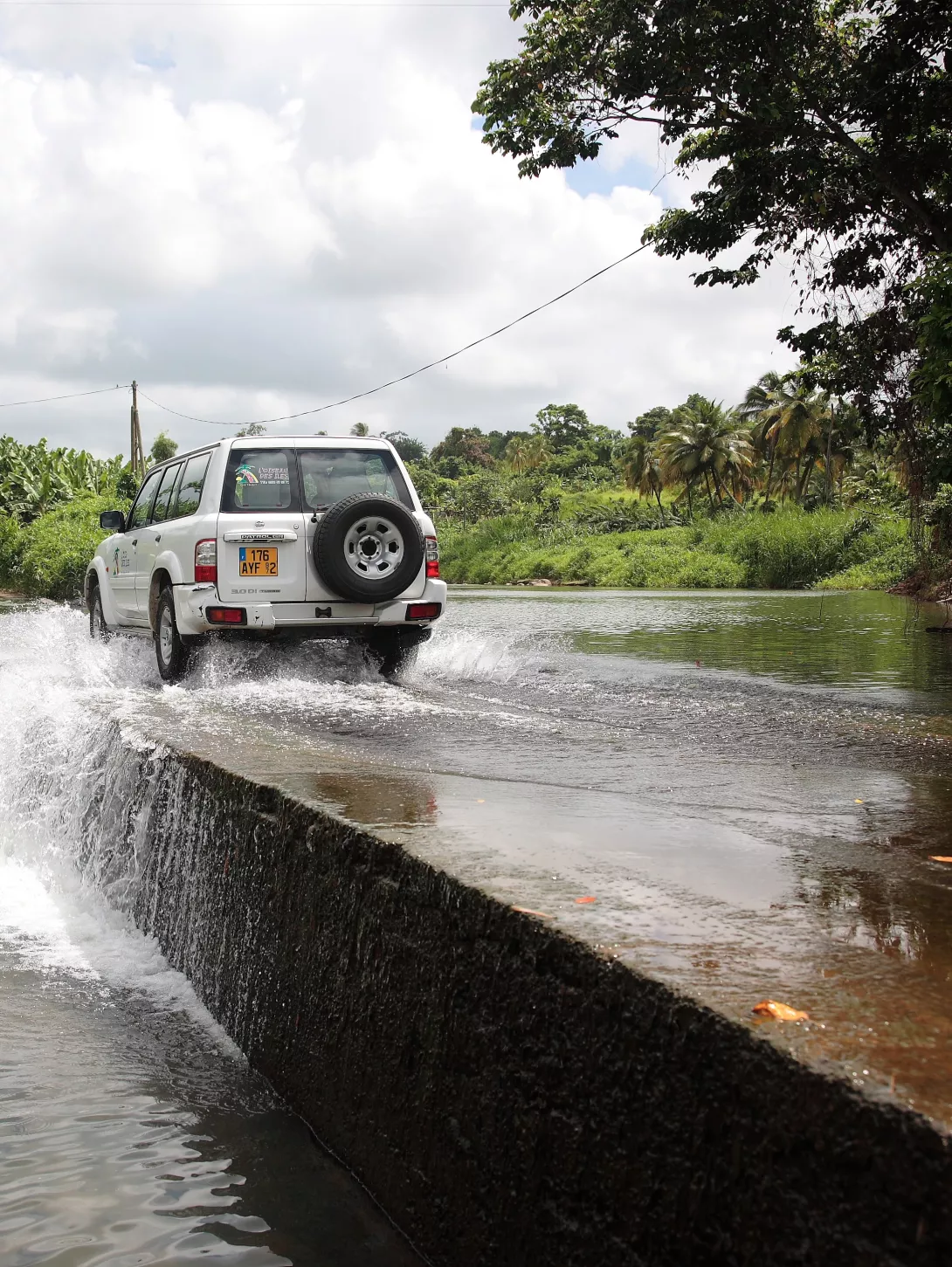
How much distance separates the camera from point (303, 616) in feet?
30.5

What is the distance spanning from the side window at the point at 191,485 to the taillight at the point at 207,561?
1.85ft

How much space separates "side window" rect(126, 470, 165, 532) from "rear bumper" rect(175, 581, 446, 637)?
2141 mm

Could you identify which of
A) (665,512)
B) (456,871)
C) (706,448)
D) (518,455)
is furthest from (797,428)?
(456,871)

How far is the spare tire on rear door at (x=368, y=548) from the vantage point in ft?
30.1

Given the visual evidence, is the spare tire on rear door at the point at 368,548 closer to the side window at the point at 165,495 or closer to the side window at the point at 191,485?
the side window at the point at 191,485

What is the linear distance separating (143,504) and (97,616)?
1.75 metres

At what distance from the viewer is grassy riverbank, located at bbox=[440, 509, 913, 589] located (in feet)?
150

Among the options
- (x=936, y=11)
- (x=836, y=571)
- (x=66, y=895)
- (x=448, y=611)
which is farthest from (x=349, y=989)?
(x=836, y=571)

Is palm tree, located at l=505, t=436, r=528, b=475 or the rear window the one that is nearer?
the rear window

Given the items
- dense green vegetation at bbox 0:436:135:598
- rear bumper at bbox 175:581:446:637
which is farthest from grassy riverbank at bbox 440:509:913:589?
rear bumper at bbox 175:581:446:637

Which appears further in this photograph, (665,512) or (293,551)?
(665,512)

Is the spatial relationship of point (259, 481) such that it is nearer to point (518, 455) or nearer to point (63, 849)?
point (63, 849)

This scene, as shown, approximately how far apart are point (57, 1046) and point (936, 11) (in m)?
13.0

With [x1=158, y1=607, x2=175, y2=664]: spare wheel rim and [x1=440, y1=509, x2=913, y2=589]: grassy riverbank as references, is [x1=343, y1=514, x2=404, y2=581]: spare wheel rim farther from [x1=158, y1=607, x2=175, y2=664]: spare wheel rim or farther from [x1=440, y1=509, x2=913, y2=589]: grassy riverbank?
[x1=440, y1=509, x2=913, y2=589]: grassy riverbank
